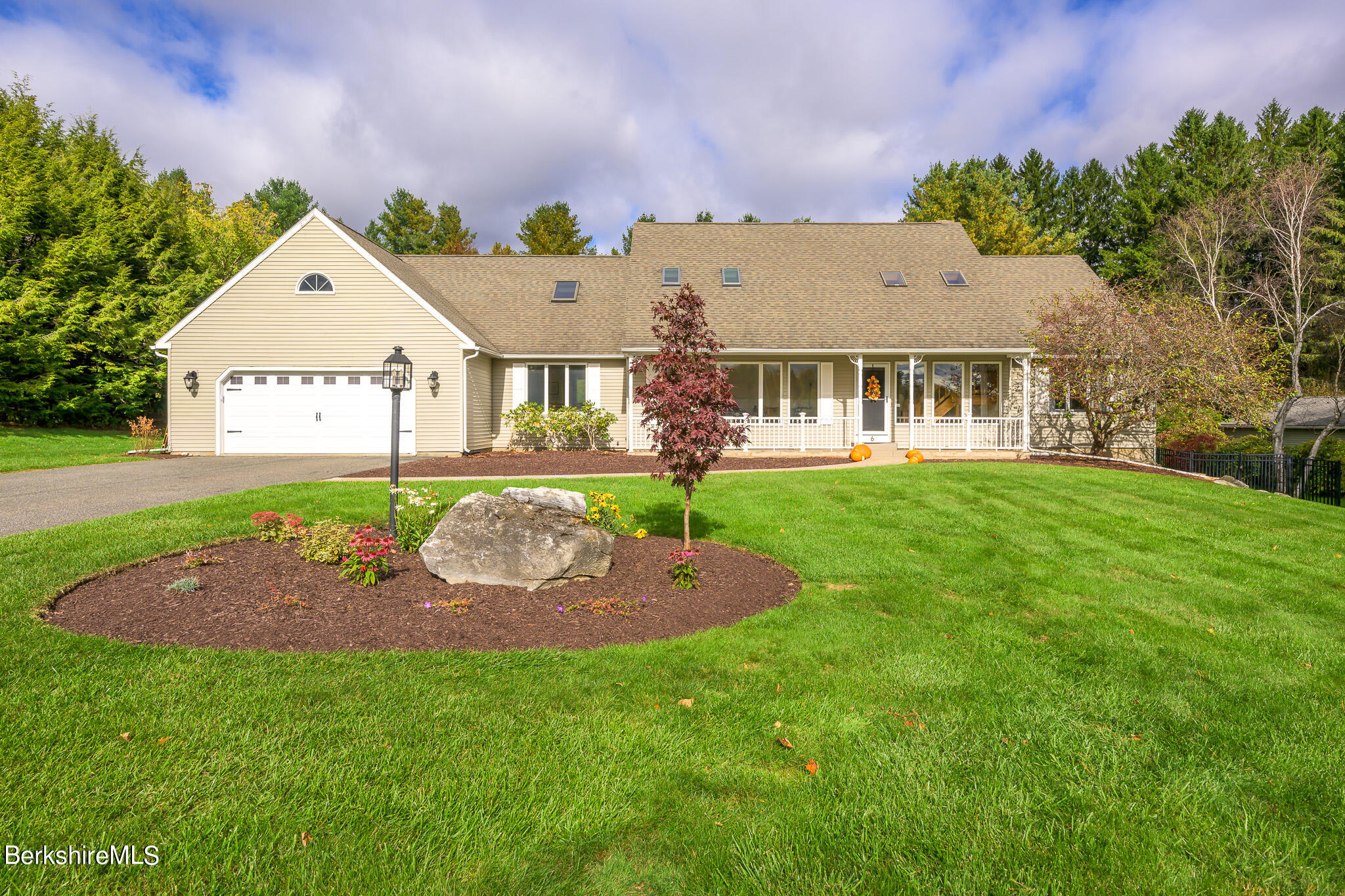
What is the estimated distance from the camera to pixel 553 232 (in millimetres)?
40469

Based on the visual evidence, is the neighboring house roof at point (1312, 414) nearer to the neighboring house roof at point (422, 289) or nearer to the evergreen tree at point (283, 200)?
the neighboring house roof at point (422, 289)

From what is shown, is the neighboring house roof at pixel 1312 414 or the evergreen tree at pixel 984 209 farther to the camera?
the evergreen tree at pixel 984 209

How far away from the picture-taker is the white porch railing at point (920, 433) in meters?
17.5

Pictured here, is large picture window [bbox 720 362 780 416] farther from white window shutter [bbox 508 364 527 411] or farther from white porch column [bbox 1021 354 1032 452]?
white porch column [bbox 1021 354 1032 452]

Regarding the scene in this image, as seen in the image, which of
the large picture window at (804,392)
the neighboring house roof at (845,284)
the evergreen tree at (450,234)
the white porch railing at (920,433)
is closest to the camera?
the white porch railing at (920,433)

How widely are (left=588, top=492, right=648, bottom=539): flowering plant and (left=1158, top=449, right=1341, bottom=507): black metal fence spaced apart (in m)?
13.8

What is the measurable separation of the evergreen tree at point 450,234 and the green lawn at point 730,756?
141 ft

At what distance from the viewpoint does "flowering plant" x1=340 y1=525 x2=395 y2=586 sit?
5.47m

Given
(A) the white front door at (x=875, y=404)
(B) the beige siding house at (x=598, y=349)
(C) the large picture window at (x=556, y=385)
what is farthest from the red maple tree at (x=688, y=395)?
(A) the white front door at (x=875, y=404)

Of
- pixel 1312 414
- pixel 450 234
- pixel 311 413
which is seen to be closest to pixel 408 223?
pixel 450 234

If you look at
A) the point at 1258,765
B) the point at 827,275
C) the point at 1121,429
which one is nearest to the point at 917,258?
the point at 827,275

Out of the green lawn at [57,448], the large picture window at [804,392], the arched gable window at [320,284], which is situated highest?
the arched gable window at [320,284]

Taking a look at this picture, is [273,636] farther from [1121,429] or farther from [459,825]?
[1121,429]

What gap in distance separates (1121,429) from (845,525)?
40.2ft
